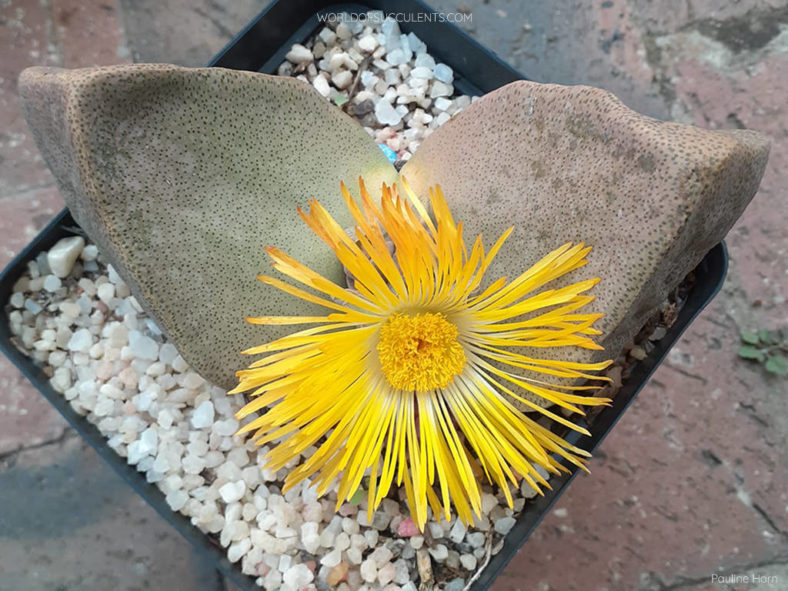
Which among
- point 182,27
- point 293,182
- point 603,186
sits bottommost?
point 182,27

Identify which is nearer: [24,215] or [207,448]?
[207,448]

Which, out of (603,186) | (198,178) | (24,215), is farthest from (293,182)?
(24,215)

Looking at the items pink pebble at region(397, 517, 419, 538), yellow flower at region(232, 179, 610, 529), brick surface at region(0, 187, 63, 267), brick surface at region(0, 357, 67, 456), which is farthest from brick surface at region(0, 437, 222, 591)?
yellow flower at region(232, 179, 610, 529)

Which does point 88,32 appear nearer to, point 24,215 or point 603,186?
point 24,215

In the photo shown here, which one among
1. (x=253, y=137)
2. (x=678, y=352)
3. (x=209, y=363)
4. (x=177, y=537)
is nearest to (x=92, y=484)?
(x=177, y=537)

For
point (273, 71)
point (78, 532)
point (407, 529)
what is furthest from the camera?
point (78, 532)
